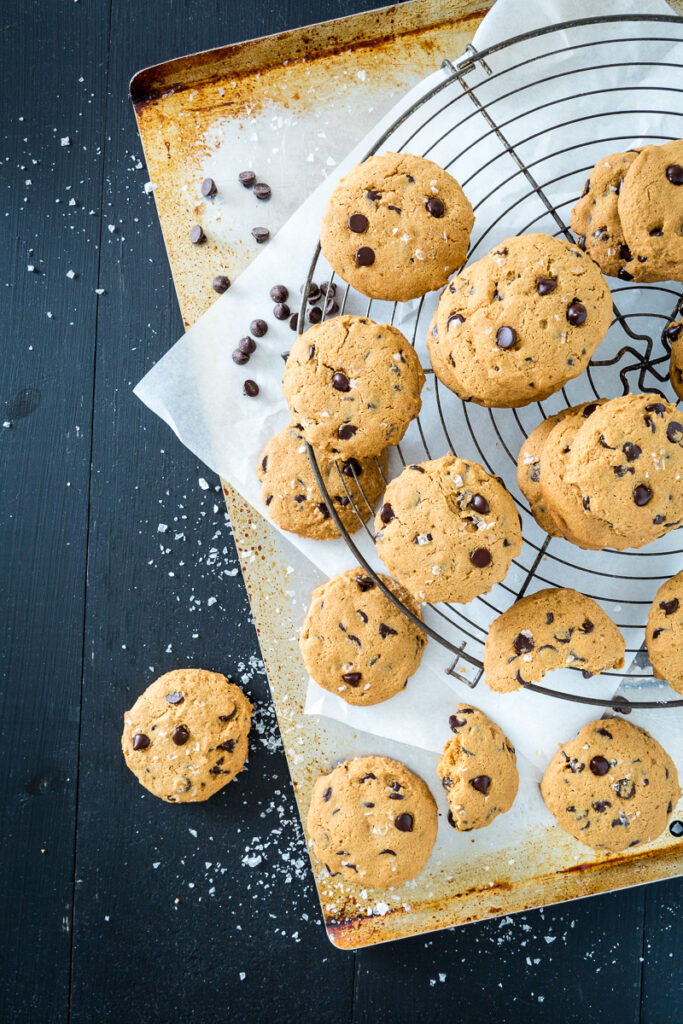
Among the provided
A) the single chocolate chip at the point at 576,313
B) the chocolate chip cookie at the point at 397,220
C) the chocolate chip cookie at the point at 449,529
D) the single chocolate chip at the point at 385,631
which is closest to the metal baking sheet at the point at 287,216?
the single chocolate chip at the point at 385,631

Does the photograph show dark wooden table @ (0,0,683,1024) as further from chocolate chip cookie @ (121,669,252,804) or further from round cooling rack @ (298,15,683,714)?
round cooling rack @ (298,15,683,714)

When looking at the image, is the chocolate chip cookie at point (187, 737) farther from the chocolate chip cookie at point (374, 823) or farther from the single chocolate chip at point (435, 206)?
the single chocolate chip at point (435, 206)

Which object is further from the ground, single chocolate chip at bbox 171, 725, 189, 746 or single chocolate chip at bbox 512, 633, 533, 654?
single chocolate chip at bbox 512, 633, 533, 654

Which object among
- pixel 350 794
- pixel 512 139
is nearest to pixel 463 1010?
pixel 350 794

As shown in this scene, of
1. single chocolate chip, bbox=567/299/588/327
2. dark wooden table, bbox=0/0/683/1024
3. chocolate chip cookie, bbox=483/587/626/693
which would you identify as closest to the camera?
single chocolate chip, bbox=567/299/588/327

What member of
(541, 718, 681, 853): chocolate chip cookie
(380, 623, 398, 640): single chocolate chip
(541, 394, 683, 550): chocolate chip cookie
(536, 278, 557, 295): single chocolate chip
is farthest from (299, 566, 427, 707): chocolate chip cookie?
(536, 278, 557, 295): single chocolate chip

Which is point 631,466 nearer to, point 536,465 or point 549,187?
point 536,465

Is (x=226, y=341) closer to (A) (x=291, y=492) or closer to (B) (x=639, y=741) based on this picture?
(A) (x=291, y=492)

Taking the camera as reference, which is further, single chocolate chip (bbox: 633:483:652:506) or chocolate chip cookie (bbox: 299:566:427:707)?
chocolate chip cookie (bbox: 299:566:427:707)
